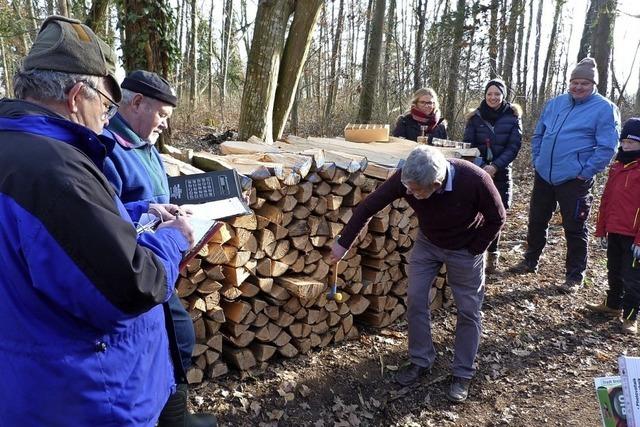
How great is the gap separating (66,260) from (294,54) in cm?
513

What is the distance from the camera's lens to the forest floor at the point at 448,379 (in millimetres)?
3426

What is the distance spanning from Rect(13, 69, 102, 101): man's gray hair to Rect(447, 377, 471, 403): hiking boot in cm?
322

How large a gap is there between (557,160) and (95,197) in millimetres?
4889

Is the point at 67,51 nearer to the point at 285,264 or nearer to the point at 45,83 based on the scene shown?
the point at 45,83

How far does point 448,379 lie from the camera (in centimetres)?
384

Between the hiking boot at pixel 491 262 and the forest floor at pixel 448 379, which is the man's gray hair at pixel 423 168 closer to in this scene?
the forest floor at pixel 448 379

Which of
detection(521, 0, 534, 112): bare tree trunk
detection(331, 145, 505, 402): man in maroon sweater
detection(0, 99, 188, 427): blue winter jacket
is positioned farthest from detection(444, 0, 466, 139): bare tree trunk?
detection(0, 99, 188, 427): blue winter jacket

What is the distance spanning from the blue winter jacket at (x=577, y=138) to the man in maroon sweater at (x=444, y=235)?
2.12 m

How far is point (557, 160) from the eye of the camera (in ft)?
16.8

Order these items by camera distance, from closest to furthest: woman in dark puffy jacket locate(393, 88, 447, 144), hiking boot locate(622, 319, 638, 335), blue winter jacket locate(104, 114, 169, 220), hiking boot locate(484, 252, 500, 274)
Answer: blue winter jacket locate(104, 114, 169, 220), hiking boot locate(622, 319, 638, 335), woman in dark puffy jacket locate(393, 88, 447, 144), hiking boot locate(484, 252, 500, 274)

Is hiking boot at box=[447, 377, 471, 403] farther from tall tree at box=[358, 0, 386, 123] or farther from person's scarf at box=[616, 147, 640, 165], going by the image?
tall tree at box=[358, 0, 386, 123]

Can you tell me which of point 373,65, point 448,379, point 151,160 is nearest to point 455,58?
point 373,65

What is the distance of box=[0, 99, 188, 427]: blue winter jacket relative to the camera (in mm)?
1325

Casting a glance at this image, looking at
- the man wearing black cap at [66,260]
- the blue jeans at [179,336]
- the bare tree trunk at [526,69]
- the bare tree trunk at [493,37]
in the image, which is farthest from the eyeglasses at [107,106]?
the bare tree trunk at [526,69]
